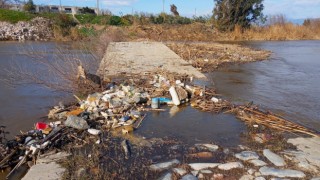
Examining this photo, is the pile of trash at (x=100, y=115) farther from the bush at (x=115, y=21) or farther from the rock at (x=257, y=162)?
the bush at (x=115, y=21)

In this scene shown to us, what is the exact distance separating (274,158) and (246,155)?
1.11ft

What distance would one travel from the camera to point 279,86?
9.40 metres

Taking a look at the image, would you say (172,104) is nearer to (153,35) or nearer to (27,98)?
(27,98)

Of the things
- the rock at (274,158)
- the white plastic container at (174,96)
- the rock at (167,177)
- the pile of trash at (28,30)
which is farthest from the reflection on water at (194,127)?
the pile of trash at (28,30)

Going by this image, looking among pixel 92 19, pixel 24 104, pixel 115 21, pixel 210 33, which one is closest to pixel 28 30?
pixel 92 19

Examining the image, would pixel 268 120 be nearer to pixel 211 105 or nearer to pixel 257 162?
pixel 211 105

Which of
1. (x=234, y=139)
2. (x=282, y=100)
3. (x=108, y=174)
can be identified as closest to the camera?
(x=108, y=174)

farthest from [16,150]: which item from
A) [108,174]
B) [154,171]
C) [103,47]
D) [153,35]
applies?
[153,35]

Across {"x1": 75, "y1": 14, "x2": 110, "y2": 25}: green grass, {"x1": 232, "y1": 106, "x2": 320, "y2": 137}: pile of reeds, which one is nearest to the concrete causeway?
{"x1": 232, "y1": 106, "x2": 320, "y2": 137}: pile of reeds

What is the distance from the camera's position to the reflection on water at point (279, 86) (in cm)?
687

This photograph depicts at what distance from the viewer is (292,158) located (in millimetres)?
4195

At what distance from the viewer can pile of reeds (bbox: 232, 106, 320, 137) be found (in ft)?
17.5

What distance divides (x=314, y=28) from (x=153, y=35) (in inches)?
609

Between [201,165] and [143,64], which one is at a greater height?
[143,64]
